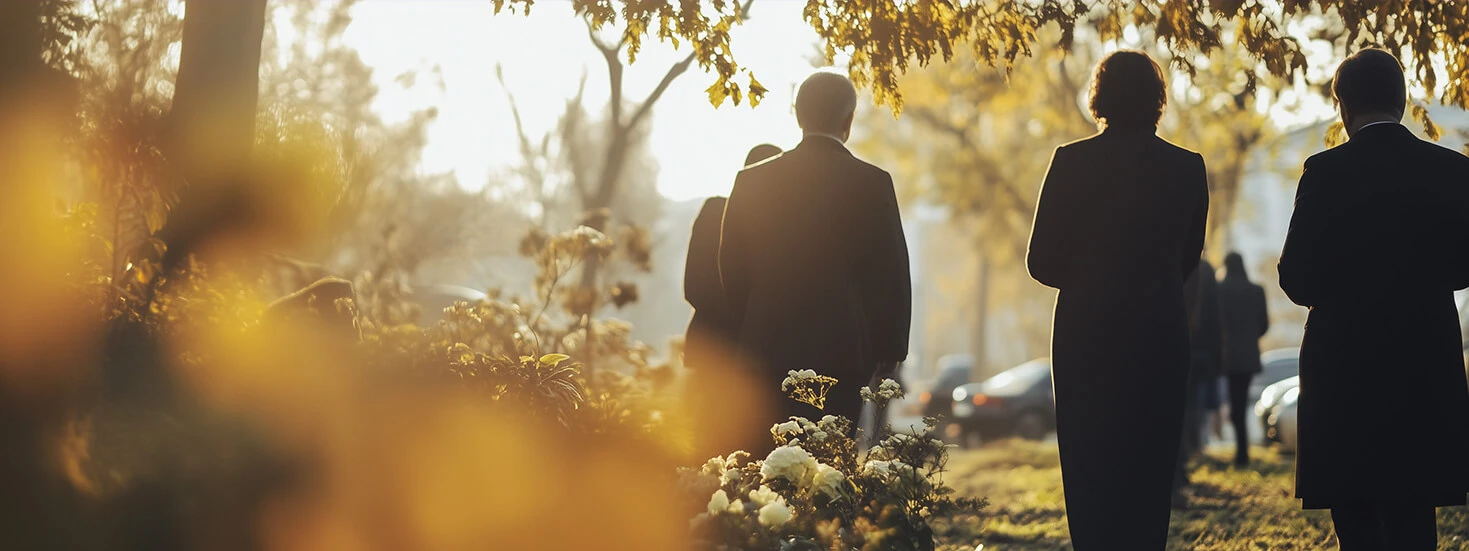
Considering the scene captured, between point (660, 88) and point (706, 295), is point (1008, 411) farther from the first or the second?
point (706, 295)

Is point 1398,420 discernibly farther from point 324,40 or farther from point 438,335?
point 324,40

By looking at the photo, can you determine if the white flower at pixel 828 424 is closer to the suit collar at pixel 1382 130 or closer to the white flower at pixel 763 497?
the white flower at pixel 763 497

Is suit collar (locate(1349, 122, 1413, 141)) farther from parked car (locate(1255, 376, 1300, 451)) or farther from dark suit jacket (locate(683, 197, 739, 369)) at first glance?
parked car (locate(1255, 376, 1300, 451))

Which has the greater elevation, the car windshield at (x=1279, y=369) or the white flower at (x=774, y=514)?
the car windshield at (x=1279, y=369)

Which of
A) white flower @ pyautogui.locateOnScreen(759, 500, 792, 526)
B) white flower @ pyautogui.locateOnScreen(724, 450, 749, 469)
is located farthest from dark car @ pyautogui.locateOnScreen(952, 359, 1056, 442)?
white flower @ pyautogui.locateOnScreen(759, 500, 792, 526)

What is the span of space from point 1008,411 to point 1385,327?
20706mm

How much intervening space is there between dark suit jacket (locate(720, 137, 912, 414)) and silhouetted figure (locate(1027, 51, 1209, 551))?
2.06ft

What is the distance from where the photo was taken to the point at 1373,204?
477 cm

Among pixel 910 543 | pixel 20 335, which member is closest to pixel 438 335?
pixel 20 335

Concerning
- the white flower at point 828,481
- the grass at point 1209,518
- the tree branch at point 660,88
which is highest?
the tree branch at point 660,88

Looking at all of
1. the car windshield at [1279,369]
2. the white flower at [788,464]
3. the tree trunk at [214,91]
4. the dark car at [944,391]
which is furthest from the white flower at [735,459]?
the car windshield at [1279,369]

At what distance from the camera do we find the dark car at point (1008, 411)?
25234mm

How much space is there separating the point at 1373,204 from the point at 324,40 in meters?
27.9

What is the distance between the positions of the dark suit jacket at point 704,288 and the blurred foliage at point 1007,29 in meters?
0.70
